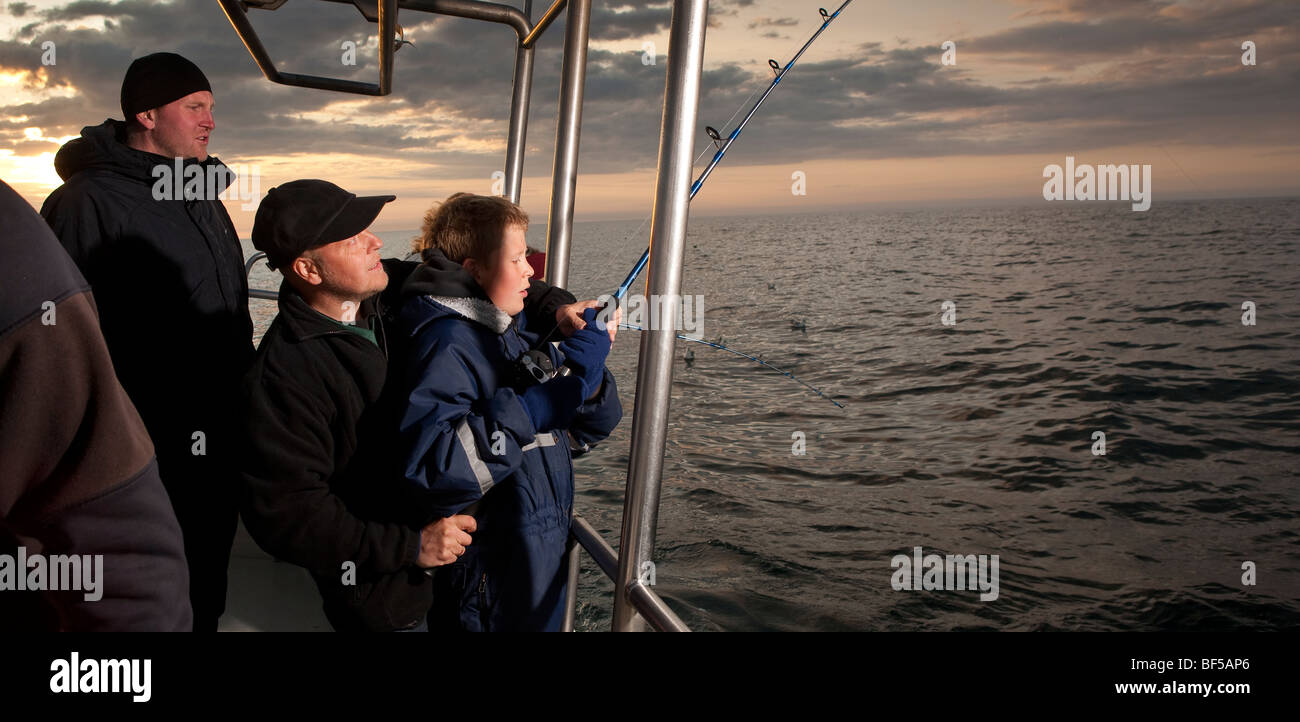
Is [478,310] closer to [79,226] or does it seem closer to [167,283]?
[167,283]

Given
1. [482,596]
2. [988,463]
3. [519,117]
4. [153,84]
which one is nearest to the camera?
[482,596]

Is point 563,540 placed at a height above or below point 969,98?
below

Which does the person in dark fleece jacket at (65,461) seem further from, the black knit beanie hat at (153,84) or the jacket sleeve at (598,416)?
the black knit beanie hat at (153,84)

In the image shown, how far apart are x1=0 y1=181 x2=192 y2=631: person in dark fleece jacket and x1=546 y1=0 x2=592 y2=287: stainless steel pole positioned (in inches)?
71.9

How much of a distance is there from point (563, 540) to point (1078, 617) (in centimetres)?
1084

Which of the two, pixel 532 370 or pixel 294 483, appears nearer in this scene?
pixel 294 483

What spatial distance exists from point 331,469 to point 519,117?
5.62 feet

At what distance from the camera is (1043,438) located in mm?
19281

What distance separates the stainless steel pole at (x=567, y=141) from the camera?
7.57 ft

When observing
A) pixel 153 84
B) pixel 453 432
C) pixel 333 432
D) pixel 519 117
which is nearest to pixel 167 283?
pixel 153 84

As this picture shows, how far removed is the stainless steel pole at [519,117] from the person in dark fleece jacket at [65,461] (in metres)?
2.26

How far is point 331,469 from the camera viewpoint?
1.55 meters
